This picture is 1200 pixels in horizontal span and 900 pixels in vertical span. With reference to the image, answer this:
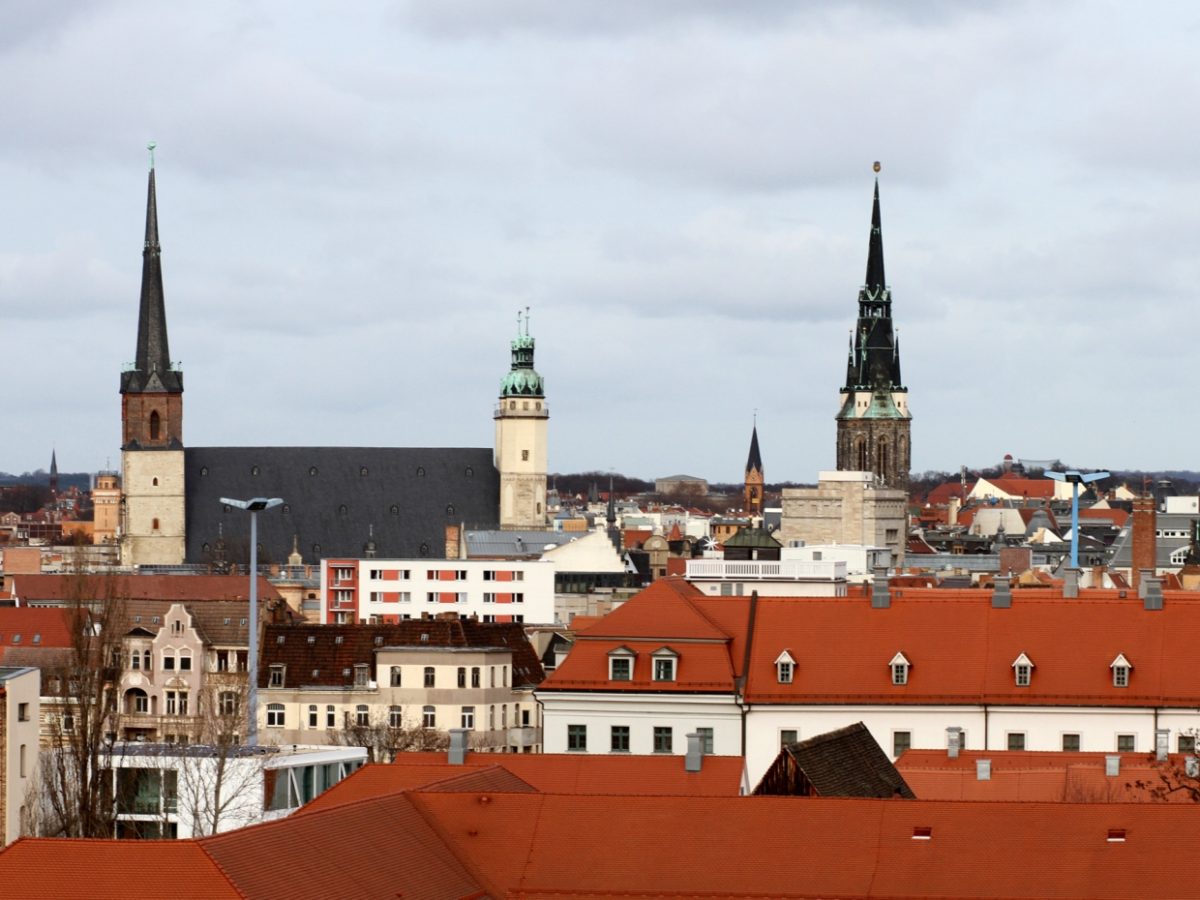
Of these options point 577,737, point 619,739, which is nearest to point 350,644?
point 577,737

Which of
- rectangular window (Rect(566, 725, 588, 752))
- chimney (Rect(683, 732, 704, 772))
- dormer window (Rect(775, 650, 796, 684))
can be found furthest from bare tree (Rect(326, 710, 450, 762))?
chimney (Rect(683, 732, 704, 772))

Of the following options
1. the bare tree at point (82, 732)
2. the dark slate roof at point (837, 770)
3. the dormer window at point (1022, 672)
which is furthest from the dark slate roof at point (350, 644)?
the dark slate roof at point (837, 770)

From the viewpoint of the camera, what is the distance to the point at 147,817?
2447 inches

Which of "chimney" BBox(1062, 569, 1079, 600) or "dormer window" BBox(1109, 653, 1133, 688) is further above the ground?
"chimney" BBox(1062, 569, 1079, 600)

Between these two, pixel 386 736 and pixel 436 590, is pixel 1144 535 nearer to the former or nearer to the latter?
pixel 436 590

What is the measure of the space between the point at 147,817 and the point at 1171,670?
93.0ft

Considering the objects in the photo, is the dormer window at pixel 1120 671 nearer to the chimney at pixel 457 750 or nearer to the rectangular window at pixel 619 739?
the rectangular window at pixel 619 739

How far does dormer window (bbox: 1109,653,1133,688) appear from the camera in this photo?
253 ft

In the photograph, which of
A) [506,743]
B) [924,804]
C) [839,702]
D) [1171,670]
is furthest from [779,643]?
[924,804]

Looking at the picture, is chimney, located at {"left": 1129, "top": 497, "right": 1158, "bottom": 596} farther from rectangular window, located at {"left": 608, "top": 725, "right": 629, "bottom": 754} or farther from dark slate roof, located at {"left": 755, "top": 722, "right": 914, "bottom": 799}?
dark slate roof, located at {"left": 755, "top": 722, "right": 914, "bottom": 799}

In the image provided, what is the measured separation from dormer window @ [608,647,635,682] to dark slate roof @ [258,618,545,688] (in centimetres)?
2252

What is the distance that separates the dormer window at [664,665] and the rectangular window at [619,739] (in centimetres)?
155

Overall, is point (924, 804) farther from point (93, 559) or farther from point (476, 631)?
point (93, 559)

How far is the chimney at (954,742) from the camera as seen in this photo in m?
67.2
